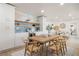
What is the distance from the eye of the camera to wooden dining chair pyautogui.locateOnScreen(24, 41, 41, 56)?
278cm

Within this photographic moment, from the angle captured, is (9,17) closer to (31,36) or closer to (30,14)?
(30,14)

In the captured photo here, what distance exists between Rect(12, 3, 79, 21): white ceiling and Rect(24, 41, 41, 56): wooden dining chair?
0.68 metres

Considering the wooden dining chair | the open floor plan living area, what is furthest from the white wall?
the wooden dining chair

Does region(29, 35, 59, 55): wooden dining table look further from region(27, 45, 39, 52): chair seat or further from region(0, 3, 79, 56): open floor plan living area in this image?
region(27, 45, 39, 52): chair seat

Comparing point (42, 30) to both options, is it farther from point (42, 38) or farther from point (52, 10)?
point (52, 10)

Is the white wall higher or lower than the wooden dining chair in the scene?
higher

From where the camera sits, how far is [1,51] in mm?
2713

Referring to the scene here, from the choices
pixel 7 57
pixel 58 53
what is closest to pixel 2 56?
pixel 7 57

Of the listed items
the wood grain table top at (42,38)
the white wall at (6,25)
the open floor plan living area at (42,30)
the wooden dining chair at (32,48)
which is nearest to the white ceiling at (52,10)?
the open floor plan living area at (42,30)

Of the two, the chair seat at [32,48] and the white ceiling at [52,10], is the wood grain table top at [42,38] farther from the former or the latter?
the white ceiling at [52,10]

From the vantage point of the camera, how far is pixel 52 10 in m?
2.82

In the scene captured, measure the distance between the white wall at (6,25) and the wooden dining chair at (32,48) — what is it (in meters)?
0.36

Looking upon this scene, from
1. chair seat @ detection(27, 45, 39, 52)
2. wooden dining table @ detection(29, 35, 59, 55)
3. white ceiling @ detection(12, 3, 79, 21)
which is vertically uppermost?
white ceiling @ detection(12, 3, 79, 21)

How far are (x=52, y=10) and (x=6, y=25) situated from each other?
1145 mm
